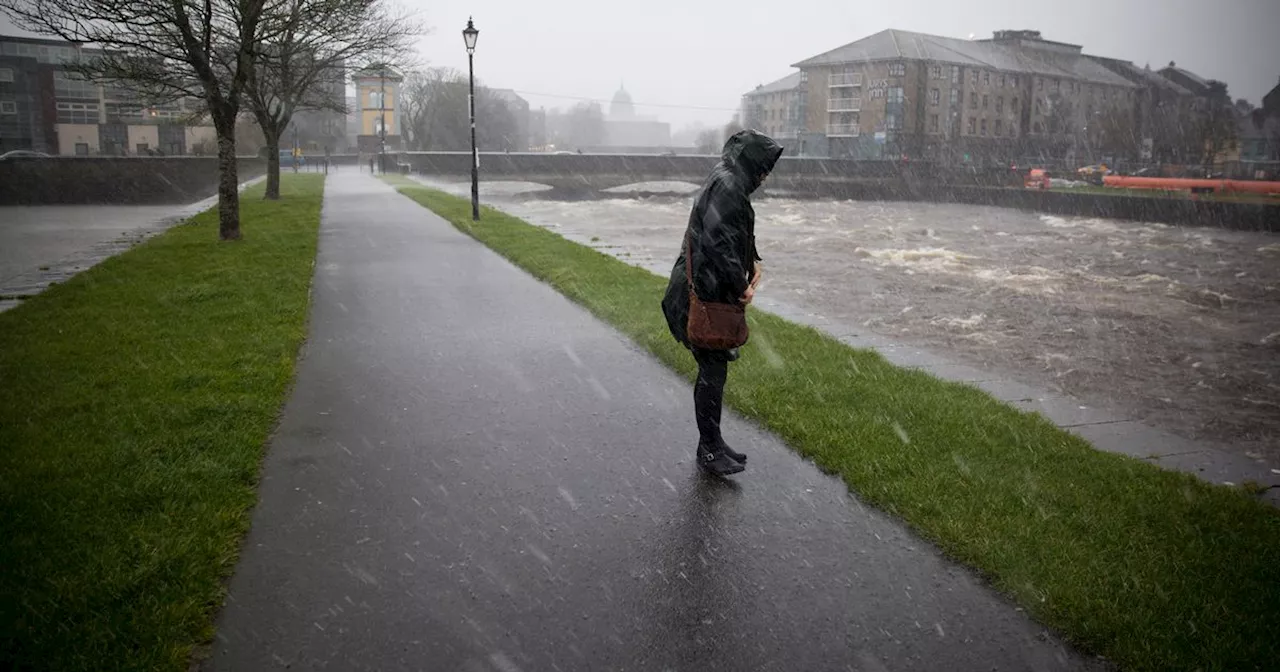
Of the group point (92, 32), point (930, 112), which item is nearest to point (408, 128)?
point (930, 112)

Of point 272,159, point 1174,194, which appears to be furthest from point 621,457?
point 1174,194

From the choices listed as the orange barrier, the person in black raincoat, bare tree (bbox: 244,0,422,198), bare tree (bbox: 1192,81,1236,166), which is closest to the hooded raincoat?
the person in black raincoat

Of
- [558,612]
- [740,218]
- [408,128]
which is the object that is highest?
[408,128]

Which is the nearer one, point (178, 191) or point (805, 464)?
point (805, 464)

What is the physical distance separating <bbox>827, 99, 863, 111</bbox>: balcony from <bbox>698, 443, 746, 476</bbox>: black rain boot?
88.4 metres

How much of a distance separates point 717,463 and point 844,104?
9049 cm

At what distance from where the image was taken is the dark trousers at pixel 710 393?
16.1ft

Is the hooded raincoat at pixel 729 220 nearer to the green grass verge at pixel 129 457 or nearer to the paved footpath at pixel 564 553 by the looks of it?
the paved footpath at pixel 564 553

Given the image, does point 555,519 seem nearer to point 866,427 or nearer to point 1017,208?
point 866,427

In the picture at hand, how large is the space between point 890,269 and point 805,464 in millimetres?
11161

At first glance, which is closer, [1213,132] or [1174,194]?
[1174,194]

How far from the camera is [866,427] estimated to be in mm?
5594

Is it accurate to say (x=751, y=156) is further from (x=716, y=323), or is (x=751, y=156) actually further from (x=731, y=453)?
(x=731, y=453)

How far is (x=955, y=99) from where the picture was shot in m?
83.8
